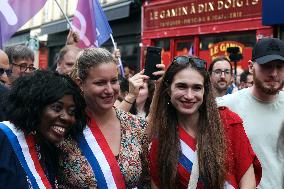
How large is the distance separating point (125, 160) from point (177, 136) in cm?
34

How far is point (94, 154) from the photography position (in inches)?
114

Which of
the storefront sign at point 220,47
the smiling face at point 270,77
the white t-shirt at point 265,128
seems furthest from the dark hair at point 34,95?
the storefront sign at point 220,47

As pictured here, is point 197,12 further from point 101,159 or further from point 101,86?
point 101,159

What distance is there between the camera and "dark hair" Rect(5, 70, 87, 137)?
2.55 meters

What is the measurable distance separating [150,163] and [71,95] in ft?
2.34

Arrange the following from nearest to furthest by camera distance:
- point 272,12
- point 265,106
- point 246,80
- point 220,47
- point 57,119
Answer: point 57,119 < point 265,106 < point 246,80 < point 272,12 < point 220,47

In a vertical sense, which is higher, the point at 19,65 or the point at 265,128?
the point at 19,65

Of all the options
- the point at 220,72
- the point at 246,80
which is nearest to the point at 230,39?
the point at 246,80

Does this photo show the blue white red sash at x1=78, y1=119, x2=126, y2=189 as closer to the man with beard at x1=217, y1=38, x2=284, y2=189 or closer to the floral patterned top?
the floral patterned top

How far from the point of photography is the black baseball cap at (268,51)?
3568mm

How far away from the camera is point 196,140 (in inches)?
117

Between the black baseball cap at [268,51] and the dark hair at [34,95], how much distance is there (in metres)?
1.51

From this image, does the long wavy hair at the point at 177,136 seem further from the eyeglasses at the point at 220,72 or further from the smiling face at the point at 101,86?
the eyeglasses at the point at 220,72

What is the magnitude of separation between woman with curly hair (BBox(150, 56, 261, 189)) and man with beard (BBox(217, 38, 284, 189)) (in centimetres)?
44
